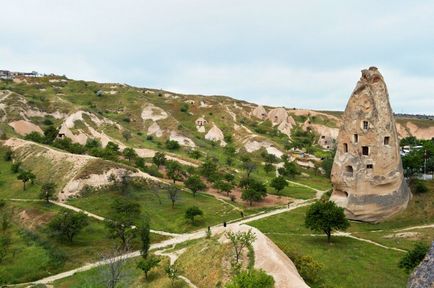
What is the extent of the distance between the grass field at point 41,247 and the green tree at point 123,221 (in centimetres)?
196

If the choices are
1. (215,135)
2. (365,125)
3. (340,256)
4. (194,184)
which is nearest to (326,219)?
(340,256)

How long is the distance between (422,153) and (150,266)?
2770 inches

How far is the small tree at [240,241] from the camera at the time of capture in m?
37.1

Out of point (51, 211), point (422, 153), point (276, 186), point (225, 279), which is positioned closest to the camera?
point (225, 279)

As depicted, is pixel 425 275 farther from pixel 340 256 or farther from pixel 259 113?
pixel 259 113

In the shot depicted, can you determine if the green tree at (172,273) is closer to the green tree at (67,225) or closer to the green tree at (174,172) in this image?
the green tree at (67,225)

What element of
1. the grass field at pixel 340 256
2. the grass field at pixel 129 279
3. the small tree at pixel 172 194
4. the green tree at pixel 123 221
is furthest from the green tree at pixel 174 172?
the grass field at pixel 129 279

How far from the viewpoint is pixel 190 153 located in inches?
4656

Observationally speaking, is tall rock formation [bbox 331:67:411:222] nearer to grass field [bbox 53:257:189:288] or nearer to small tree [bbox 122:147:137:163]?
grass field [bbox 53:257:189:288]

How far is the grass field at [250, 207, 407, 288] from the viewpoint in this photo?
42219mm

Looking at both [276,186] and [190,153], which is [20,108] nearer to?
[190,153]

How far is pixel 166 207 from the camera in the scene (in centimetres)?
7288

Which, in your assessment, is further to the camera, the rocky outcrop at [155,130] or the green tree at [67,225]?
the rocky outcrop at [155,130]

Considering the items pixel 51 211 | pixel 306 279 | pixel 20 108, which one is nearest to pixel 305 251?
pixel 306 279
